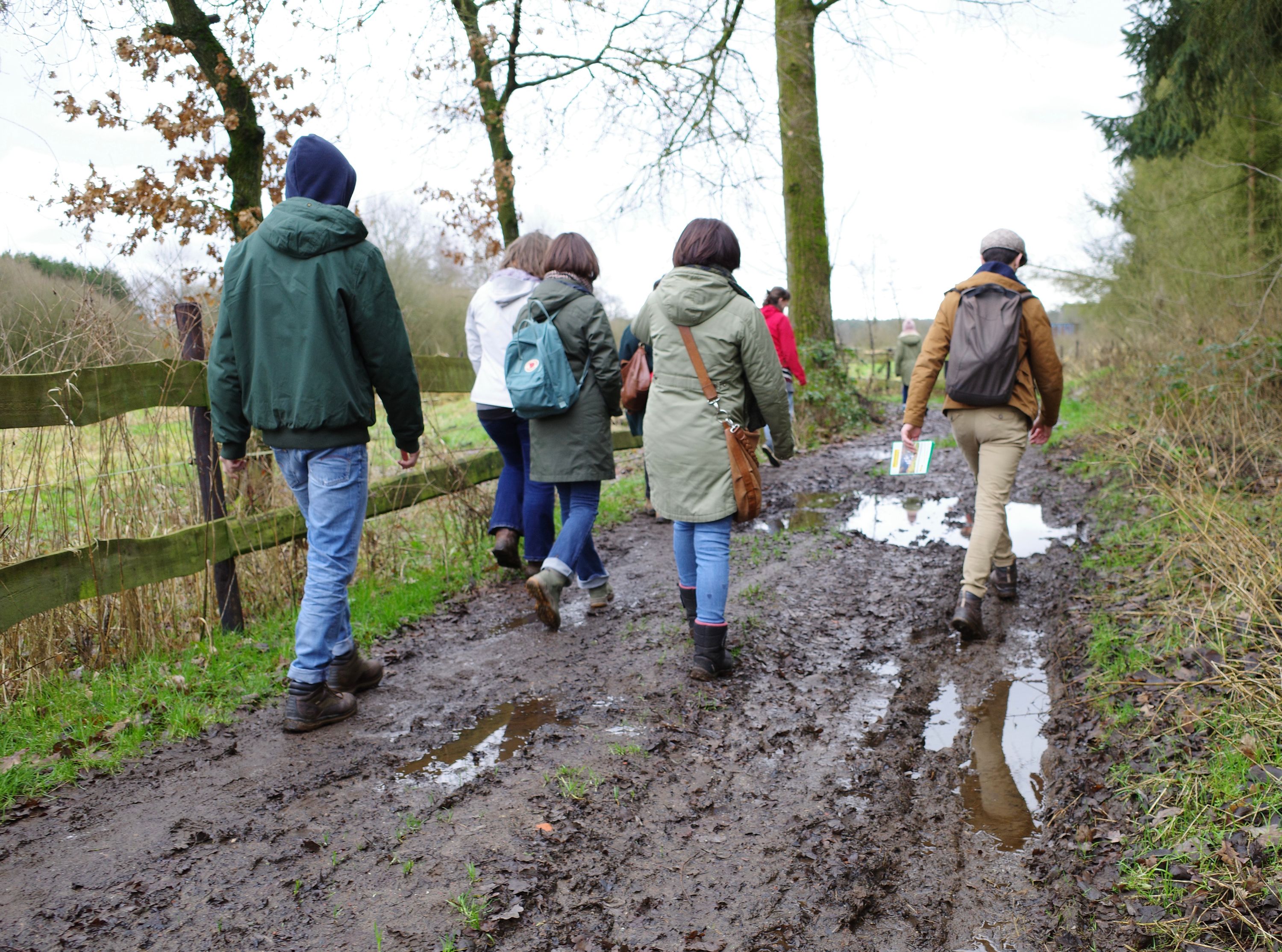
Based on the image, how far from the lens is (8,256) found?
13.3 feet

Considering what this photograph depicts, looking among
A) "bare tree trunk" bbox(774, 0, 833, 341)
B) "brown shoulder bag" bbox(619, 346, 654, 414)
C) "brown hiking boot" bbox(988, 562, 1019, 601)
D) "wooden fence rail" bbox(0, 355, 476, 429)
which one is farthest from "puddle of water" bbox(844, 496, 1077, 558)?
"bare tree trunk" bbox(774, 0, 833, 341)

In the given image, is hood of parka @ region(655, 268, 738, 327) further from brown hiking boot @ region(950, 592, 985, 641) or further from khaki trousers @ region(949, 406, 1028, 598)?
brown hiking boot @ region(950, 592, 985, 641)

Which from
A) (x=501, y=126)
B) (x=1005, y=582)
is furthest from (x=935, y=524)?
(x=501, y=126)

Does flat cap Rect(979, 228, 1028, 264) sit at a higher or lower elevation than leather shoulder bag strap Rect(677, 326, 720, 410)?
higher

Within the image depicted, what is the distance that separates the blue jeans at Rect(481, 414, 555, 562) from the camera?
518 cm

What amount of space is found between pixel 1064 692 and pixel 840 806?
4.91ft

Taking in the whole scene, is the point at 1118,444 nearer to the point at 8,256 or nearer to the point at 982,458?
the point at 982,458

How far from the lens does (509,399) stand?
16.7ft

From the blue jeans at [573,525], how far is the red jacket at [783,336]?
572cm

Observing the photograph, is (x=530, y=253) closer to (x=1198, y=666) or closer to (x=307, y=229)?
(x=307, y=229)

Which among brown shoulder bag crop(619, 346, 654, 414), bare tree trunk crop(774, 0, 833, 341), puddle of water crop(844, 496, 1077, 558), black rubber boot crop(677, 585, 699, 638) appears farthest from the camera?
bare tree trunk crop(774, 0, 833, 341)

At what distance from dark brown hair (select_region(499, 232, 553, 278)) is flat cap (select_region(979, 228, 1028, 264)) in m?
2.46

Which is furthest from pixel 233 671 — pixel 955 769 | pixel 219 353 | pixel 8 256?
pixel 955 769

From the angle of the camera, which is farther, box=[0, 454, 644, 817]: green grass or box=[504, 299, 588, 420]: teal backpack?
box=[504, 299, 588, 420]: teal backpack
